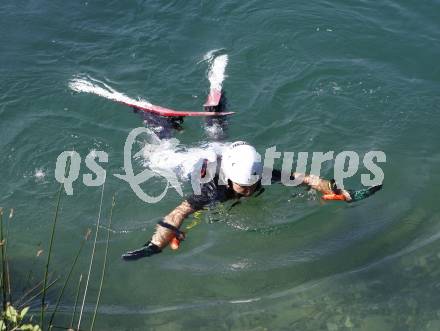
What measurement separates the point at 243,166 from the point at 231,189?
607mm

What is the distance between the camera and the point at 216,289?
7016mm

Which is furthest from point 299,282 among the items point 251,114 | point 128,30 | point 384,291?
point 128,30

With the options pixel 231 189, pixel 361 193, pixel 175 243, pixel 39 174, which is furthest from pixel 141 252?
pixel 39 174

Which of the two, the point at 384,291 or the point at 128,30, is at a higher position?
the point at 128,30

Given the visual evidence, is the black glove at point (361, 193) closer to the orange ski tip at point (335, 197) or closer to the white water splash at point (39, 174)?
the orange ski tip at point (335, 197)

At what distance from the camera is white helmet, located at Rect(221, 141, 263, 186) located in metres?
7.02

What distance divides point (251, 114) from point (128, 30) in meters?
3.37

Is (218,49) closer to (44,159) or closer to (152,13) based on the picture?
(152,13)

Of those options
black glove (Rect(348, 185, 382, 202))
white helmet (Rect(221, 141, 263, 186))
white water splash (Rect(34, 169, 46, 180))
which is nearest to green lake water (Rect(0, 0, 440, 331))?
white water splash (Rect(34, 169, 46, 180))

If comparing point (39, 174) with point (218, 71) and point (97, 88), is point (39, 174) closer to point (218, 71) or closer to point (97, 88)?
point (97, 88)

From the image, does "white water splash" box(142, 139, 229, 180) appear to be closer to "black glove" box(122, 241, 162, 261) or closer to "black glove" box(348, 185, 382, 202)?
"black glove" box(122, 241, 162, 261)

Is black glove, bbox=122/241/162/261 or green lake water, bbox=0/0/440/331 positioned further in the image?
green lake water, bbox=0/0/440/331

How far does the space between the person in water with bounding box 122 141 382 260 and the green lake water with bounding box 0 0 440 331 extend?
0.40 m

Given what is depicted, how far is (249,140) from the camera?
29.7 feet
